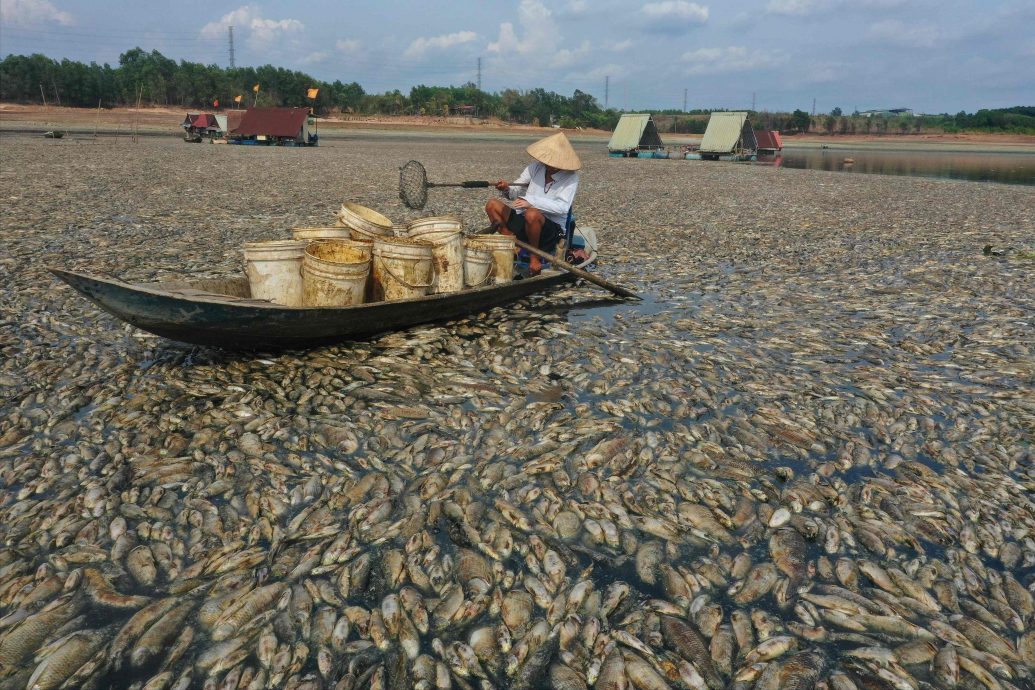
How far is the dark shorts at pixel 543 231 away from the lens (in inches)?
443

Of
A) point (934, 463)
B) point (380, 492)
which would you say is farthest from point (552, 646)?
point (934, 463)

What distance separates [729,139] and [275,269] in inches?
2171

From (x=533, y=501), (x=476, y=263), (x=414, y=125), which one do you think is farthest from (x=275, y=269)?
(x=414, y=125)

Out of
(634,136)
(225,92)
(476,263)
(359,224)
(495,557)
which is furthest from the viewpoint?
(225,92)

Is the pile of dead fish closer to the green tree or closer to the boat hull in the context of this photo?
the boat hull

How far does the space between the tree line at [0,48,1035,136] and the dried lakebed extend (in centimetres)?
8690

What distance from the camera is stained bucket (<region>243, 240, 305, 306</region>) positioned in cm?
755

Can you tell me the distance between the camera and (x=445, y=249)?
8.80m

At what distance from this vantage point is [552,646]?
148 inches

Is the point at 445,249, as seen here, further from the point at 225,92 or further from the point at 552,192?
the point at 225,92

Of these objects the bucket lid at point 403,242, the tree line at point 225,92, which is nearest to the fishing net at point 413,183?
the bucket lid at point 403,242

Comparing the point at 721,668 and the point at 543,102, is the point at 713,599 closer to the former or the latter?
the point at 721,668

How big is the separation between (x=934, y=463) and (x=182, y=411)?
Answer: 287 inches

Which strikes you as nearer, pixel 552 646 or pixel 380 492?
pixel 552 646
